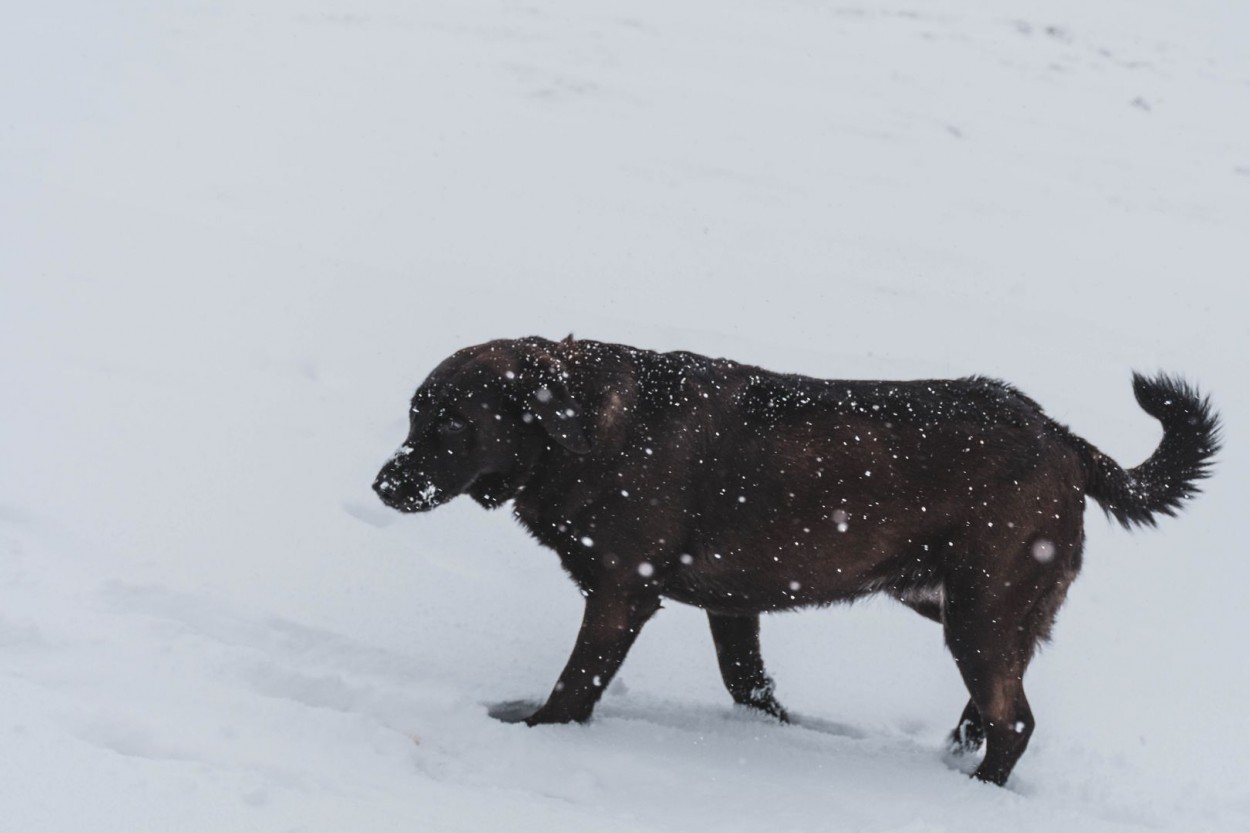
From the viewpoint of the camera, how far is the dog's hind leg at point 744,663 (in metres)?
4.62

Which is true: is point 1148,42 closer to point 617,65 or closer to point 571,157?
point 617,65

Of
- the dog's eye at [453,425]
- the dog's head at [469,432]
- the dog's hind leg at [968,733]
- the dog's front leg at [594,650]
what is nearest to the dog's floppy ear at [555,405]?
the dog's head at [469,432]

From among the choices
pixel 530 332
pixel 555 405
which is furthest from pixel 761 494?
pixel 530 332

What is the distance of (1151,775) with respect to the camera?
14.2 ft

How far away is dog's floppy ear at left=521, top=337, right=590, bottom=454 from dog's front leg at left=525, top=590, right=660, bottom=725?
1.83 feet

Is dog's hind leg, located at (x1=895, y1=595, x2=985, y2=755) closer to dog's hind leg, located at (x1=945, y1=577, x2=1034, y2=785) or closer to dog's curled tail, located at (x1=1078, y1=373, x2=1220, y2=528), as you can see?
dog's hind leg, located at (x1=945, y1=577, x2=1034, y2=785)

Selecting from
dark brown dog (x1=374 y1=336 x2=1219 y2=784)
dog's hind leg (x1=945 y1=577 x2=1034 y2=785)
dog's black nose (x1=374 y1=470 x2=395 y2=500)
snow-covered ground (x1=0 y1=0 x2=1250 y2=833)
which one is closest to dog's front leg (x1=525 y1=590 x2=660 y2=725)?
dark brown dog (x1=374 y1=336 x2=1219 y2=784)

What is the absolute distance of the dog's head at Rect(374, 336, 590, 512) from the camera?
13.6 feet

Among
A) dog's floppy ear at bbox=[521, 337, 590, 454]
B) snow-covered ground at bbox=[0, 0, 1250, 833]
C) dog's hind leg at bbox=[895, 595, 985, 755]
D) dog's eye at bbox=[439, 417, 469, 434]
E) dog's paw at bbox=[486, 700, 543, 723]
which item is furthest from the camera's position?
dog's hind leg at bbox=[895, 595, 985, 755]

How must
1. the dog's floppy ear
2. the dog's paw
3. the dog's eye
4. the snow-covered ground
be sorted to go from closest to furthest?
the snow-covered ground
the dog's floppy ear
the dog's eye
the dog's paw

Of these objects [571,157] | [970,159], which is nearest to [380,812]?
[571,157]

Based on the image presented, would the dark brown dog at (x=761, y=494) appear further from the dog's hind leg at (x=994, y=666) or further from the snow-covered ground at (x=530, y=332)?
the snow-covered ground at (x=530, y=332)

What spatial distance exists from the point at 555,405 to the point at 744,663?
1.35m

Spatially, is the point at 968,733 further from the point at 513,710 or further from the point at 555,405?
the point at 555,405
